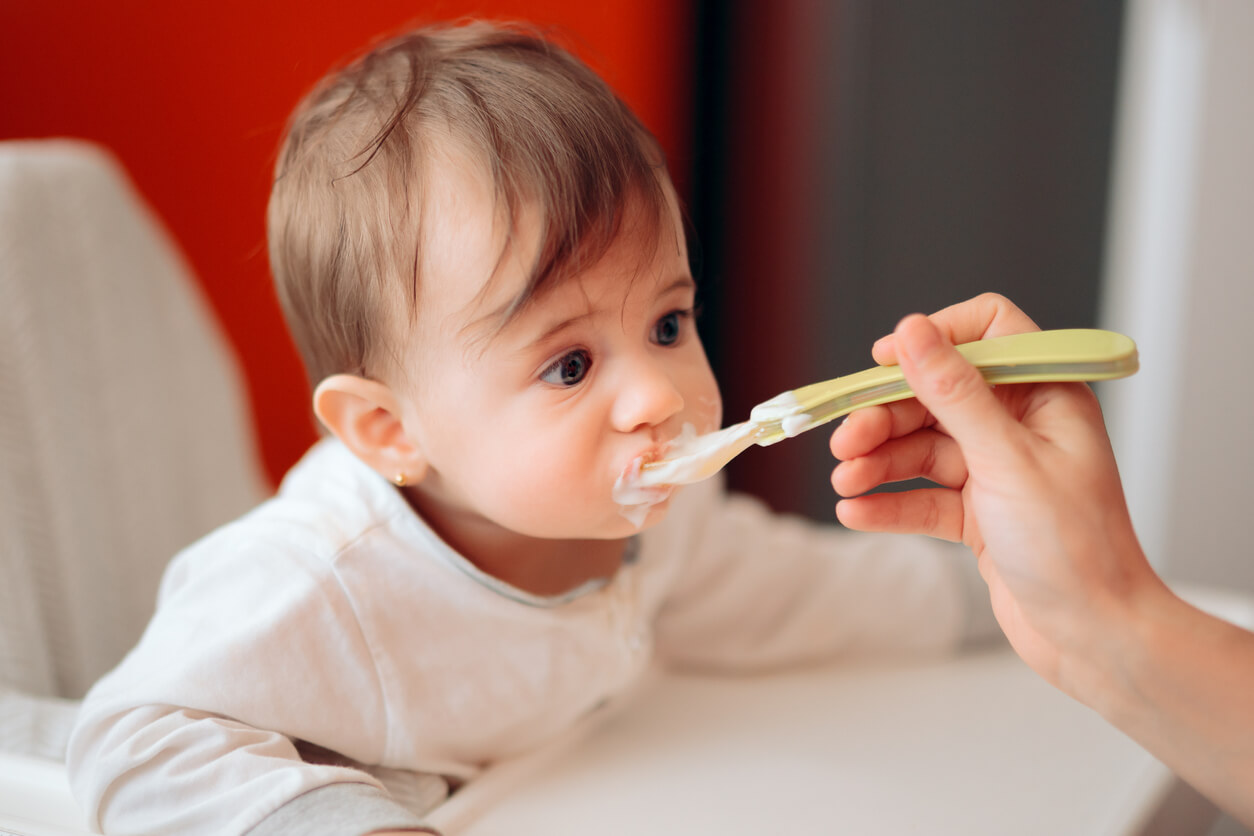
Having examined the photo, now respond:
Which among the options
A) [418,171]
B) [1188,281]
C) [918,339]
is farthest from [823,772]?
[1188,281]

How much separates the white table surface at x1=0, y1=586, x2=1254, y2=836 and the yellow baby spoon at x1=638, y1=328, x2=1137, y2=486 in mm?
201

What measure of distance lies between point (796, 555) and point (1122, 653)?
0.43 metres

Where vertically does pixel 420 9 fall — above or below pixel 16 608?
above

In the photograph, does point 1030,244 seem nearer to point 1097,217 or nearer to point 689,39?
point 1097,217

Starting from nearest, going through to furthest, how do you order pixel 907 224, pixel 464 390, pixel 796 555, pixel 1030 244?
pixel 464 390, pixel 796 555, pixel 1030 244, pixel 907 224

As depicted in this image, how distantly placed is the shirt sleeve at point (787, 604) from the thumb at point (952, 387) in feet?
1.26

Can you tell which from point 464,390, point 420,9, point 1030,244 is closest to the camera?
point 464,390

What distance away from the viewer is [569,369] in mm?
568

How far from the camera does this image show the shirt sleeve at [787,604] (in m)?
0.85

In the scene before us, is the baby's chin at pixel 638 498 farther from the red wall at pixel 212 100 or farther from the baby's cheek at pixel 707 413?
the red wall at pixel 212 100

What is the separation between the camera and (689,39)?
1866 millimetres

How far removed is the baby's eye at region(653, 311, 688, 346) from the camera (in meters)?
0.60

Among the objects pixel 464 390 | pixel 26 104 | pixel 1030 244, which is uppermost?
pixel 26 104

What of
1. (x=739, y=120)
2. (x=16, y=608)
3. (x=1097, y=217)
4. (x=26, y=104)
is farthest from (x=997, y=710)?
(x=739, y=120)
